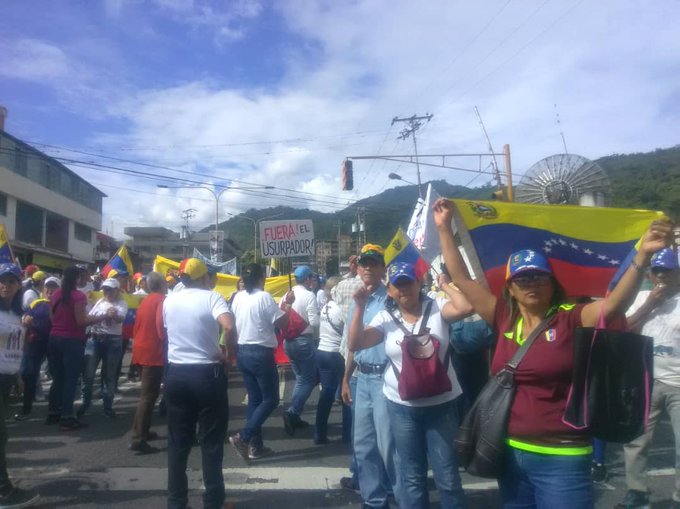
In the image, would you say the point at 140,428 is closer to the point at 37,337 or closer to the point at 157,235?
the point at 37,337

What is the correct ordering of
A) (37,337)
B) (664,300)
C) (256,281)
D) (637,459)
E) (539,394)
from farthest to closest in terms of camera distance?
1. (37,337)
2. (256,281)
3. (637,459)
4. (664,300)
5. (539,394)

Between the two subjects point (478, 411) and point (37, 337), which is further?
point (37, 337)

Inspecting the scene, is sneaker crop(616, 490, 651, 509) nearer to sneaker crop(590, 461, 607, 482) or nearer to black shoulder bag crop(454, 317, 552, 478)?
sneaker crop(590, 461, 607, 482)

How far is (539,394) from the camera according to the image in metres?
2.55

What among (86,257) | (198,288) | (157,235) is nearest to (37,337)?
(198,288)

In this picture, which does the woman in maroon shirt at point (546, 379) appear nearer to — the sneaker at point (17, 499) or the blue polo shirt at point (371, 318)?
the blue polo shirt at point (371, 318)

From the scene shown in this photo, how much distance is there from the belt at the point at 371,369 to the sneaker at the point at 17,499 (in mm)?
2736

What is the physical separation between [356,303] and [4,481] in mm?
3059

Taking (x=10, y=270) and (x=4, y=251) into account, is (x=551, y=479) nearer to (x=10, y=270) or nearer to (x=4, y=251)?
(x=10, y=270)

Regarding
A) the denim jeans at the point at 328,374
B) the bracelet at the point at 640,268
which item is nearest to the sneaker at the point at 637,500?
the bracelet at the point at 640,268

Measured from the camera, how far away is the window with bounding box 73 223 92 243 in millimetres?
43853

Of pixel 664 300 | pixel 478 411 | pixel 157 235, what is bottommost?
pixel 478 411

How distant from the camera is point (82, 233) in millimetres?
45344

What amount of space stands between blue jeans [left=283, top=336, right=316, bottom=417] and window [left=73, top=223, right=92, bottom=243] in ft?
136
